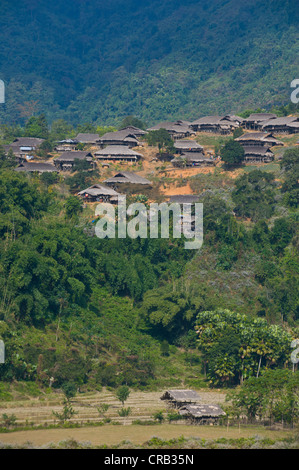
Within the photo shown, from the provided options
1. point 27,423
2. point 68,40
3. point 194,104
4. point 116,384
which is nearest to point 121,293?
point 116,384

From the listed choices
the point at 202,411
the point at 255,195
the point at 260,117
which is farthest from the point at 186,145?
the point at 202,411

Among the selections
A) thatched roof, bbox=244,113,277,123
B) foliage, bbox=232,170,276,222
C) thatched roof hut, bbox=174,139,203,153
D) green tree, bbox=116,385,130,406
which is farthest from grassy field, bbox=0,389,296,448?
thatched roof, bbox=244,113,277,123

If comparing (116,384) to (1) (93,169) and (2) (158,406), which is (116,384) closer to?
(2) (158,406)

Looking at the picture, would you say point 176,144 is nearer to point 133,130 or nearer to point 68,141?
point 133,130

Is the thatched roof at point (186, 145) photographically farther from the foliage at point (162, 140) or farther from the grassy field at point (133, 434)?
the grassy field at point (133, 434)

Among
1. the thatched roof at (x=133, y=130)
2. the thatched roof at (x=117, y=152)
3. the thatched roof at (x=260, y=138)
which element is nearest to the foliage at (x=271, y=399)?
the thatched roof at (x=117, y=152)
